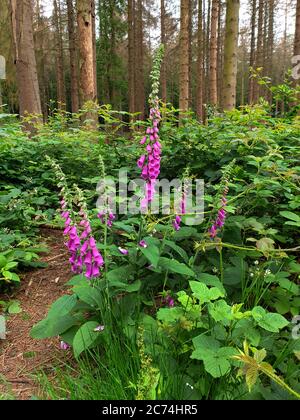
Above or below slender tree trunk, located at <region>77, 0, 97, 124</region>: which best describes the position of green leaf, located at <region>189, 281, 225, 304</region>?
below

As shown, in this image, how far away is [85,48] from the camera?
7047 millimetres

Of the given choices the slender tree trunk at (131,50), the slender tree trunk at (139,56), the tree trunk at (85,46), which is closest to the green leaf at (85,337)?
the tree trunk at (85,46)

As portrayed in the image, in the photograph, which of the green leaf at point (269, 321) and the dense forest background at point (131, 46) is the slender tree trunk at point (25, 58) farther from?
the green leaf at point (269, 321)

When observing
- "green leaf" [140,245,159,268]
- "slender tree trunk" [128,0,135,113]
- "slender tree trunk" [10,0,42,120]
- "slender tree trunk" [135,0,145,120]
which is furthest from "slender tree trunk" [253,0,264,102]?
"green leaf" [140,245,159,268]

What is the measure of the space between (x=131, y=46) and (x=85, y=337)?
17897 millimetres

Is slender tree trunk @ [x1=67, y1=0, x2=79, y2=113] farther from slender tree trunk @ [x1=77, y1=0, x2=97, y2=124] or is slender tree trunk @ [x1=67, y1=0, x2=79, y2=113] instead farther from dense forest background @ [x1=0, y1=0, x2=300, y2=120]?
slender tree trunk @ [x1=77, y1=0, x2=97, y2=124]

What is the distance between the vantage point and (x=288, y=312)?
231 centimetres

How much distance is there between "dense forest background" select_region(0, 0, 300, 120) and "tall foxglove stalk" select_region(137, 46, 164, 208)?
318cm

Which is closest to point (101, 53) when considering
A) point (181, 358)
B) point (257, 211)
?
point (257, 211)

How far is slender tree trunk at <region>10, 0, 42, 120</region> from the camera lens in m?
7.88

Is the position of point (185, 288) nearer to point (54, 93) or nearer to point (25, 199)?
point (25, 199)

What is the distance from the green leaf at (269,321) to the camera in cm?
159

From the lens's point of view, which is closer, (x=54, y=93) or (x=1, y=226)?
(x=1, y=226)
